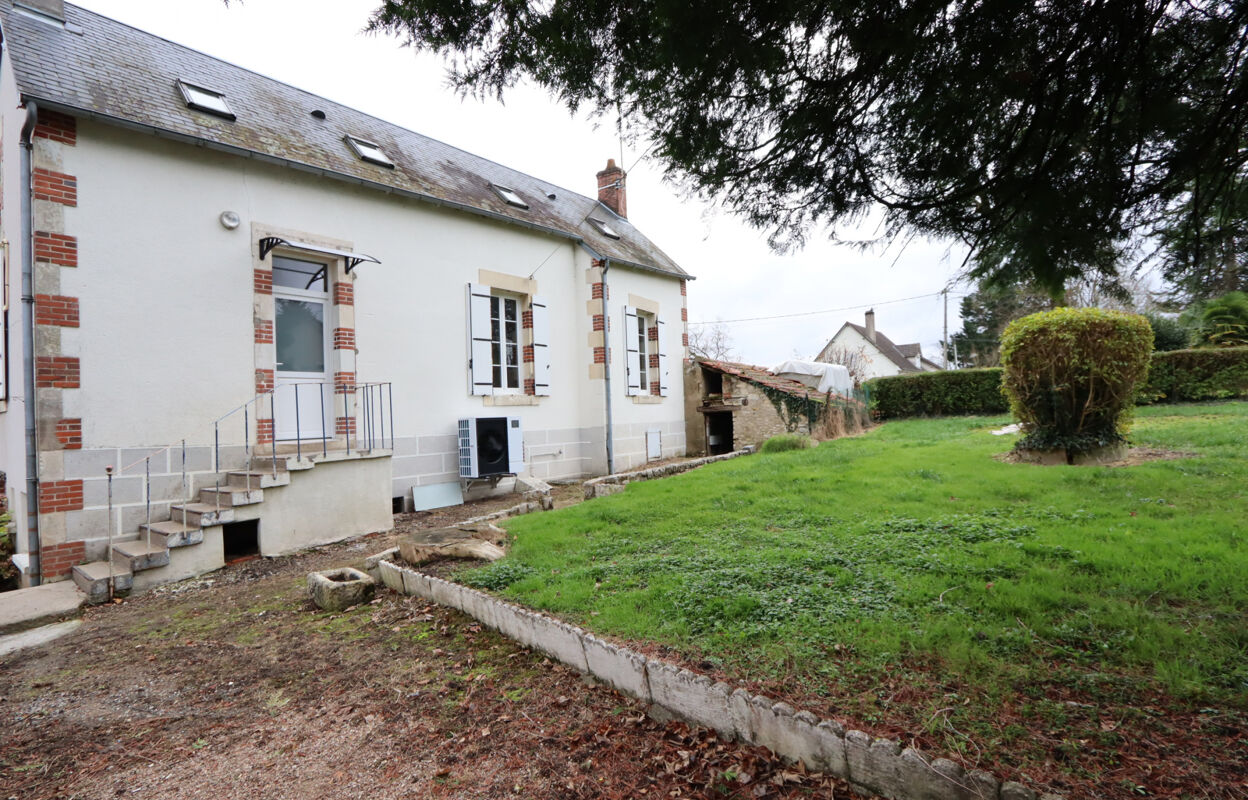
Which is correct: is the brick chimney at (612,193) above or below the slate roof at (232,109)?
above

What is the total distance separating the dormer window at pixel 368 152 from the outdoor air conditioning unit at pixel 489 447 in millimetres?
3655

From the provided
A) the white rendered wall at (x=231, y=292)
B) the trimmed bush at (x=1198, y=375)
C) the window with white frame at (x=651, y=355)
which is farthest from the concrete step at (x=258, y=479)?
the trimmed bush at (x=1198, y=375)

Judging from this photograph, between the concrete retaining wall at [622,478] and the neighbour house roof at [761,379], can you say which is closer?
the concrete retaining wall at [622,478]

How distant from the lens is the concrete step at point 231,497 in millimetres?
5383

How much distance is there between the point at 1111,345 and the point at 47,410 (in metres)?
10.1

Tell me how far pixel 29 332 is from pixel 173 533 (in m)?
2.03

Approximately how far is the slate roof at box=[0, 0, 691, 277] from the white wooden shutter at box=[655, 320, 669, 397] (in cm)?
160

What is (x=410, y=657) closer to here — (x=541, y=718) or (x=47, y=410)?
(x=541, y=718)

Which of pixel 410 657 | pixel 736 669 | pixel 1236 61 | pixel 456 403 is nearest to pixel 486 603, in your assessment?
pixel 410 657

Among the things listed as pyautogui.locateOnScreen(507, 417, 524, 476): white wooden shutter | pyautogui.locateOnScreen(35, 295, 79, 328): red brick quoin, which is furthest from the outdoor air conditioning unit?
pyautogui.locateOnScreen(35, 295, 79, 328): red brick quoin

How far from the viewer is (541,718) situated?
8.32 ft

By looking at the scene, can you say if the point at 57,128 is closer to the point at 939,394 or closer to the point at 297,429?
the point at 297,429

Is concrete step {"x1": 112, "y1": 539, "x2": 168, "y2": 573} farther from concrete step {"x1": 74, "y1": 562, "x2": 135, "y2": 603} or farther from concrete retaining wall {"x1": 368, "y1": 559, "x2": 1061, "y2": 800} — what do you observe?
concrete retaining wall {"x1": 368, "y1": 559, "x2": 1061, "y2": 800}

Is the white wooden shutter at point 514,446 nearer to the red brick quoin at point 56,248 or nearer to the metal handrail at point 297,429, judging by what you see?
the metal handrail at point 297,429
